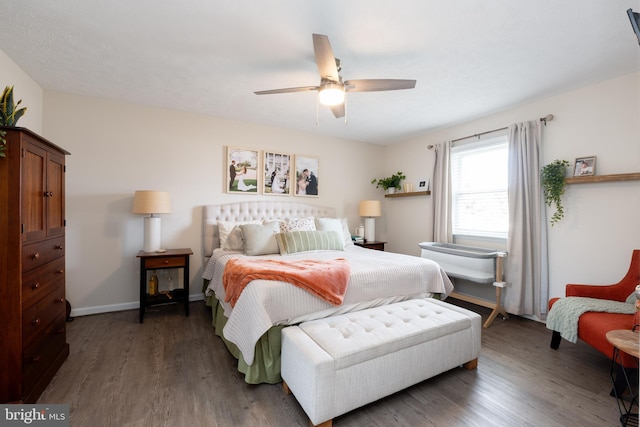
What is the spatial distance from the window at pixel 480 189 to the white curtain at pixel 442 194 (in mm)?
81

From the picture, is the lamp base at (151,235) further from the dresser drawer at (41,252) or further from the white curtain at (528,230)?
the white curtain at (528,230)

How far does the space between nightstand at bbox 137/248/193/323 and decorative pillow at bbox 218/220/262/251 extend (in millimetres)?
434

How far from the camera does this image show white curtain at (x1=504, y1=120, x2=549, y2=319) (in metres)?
3.16

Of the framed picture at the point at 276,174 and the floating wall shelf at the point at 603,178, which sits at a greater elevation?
the framed picture at the point at 276,174

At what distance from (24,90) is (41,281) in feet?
6.71

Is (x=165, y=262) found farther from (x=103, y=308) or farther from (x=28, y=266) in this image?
(x=28, y=266)

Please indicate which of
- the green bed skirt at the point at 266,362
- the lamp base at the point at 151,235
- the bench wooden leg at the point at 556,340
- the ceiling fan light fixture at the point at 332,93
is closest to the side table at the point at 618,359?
the bench wooden leg at the point at 556,340

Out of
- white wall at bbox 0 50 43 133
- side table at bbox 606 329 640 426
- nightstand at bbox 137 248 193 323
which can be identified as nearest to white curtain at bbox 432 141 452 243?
side table at bbox 606 329 640 426

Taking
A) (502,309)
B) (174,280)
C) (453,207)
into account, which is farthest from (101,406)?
(453,207)

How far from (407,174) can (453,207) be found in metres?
1.09

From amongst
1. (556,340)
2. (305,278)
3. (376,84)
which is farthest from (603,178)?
(305,278)

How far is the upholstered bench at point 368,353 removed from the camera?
157cm

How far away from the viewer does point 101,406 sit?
175 cm

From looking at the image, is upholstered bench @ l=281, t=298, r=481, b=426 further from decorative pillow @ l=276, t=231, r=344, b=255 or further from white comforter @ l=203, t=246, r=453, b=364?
decorative pillow @ l=276, t=231, r=344, b=255
